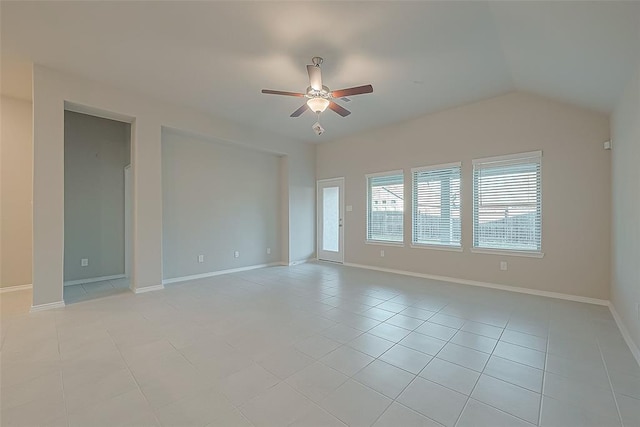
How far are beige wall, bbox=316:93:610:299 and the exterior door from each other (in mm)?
1298

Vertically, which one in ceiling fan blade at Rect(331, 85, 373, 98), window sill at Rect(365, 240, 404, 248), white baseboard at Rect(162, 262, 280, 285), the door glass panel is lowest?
white baseboard at Rect(162, 262, 280, 285)

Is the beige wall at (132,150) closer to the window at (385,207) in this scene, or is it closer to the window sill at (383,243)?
the window at (385,207)

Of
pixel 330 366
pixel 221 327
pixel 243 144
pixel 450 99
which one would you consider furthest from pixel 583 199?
pixel 243 144

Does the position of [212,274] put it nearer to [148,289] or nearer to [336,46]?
[148,289]

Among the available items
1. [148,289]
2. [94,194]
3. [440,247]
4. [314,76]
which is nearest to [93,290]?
[148,289]

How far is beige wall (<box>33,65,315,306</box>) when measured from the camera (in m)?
3.48

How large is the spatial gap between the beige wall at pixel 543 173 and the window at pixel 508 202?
104mm

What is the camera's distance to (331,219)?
695cm

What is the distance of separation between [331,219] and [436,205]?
264 cm

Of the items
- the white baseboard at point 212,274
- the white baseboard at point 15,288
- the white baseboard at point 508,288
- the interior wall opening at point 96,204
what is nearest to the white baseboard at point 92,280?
the interior wall opening at point 96,204

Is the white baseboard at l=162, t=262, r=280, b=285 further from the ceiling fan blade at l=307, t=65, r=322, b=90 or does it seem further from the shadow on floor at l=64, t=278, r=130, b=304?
the ceiling fan blade at l=307, t=65, r=322, b=90

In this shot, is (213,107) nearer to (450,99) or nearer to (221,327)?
(221,327)

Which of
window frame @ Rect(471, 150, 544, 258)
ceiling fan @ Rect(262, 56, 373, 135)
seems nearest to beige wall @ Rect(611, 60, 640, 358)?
window frame @ Rect(471, 150, 544, 258)

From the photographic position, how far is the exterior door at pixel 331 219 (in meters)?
6.71
